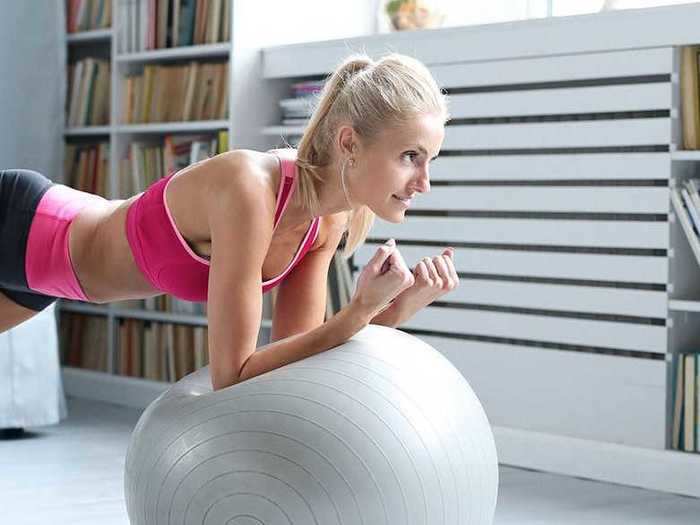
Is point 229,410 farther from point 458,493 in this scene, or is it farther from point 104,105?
point 104,105

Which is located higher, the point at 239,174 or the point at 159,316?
the point at 239,174

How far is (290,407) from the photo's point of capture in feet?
5.17

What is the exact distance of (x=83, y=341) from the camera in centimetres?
445

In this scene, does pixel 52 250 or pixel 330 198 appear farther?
pixel 52 250

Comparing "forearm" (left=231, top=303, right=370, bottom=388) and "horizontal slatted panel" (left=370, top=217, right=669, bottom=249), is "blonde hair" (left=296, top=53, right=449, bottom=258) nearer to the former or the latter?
"forearm" (left=231, top=303, right=370, bottom=388)

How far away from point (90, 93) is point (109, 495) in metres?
2.01

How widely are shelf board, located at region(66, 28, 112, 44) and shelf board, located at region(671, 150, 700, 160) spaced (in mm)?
2223

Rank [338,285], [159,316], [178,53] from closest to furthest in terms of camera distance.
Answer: [338,285]
[178,53]
[159,316]

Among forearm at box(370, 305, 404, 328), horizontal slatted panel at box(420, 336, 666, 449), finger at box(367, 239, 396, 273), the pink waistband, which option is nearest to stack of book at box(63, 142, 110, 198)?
horizontal slatted panel at box(420, 336, 666, 449)

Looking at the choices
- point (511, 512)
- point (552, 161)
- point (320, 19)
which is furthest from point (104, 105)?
point (511, 512)

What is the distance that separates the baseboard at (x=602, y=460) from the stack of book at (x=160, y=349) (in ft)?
3.94

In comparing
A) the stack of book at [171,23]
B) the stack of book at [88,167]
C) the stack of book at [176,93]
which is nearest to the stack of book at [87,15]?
the stack of book at [171,23]

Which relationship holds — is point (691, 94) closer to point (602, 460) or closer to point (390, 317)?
point (602, 460)

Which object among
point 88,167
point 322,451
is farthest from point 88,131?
point 322,451
